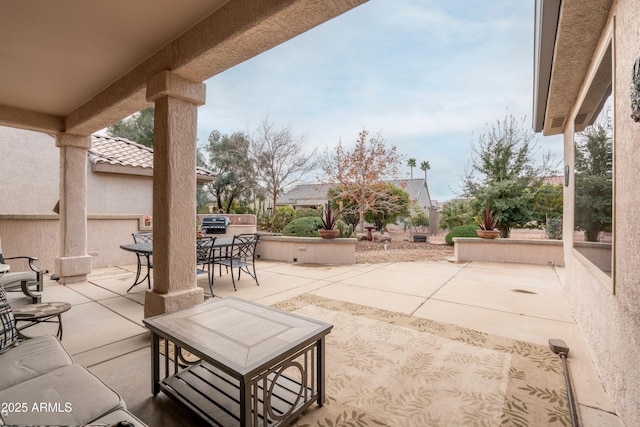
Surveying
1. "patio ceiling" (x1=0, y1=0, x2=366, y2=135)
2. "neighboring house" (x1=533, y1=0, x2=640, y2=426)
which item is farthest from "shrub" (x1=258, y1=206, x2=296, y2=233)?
"neighboring house" (x1=533, y1=0, x2=640, y2=426)

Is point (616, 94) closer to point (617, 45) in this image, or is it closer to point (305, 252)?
point (617, 45)

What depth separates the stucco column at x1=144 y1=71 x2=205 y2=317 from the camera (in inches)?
111

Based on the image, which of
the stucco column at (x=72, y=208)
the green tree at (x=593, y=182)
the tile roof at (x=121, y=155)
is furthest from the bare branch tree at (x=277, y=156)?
the green tree at (x=593, y=182)

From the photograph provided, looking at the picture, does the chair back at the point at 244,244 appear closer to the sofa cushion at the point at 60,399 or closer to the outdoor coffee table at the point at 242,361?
the outdoor coffee table at the point at 242,361

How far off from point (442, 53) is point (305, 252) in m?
11.8

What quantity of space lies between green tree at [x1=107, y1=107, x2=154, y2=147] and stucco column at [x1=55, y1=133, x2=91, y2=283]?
12478 millimetres

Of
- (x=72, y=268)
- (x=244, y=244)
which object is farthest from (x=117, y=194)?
(x=244, y=244)

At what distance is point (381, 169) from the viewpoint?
12375 mm

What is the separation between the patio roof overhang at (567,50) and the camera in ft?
7.34

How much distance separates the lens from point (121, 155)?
8414mm

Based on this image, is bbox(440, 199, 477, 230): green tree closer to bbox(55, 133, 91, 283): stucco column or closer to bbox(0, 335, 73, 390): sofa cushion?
bbox(55, 133, 91, 283): stucco column

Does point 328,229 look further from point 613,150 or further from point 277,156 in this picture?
point 277,156

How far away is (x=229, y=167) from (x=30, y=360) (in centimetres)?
1613

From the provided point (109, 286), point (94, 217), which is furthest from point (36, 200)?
point (109, 286)
